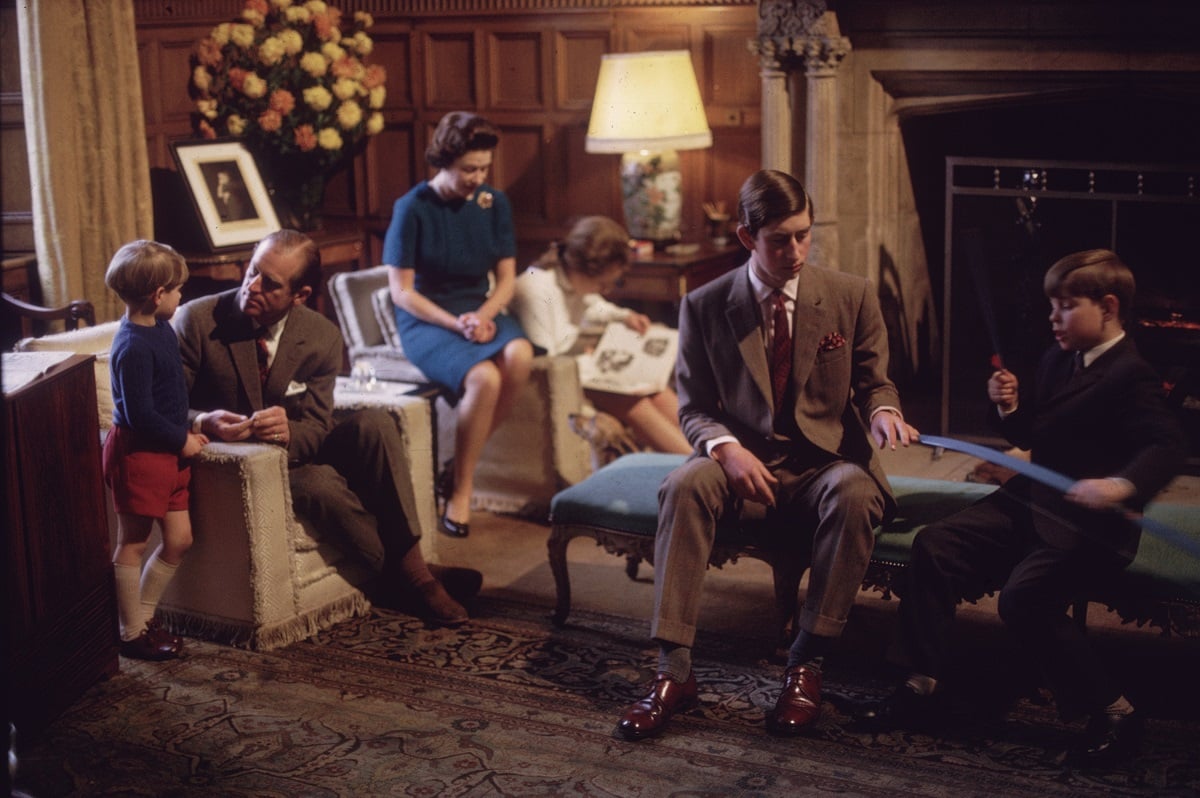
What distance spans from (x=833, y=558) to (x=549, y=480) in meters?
1.70

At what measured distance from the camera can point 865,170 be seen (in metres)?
5.23

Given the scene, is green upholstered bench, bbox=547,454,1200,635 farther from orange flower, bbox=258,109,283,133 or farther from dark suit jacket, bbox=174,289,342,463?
orange flower, bbox=258,109,283,133

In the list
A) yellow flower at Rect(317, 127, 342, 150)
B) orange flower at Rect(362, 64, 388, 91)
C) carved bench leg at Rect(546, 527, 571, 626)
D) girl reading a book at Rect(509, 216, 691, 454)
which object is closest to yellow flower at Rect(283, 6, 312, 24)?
orange flower at Rect(362, 64, 388, 91)

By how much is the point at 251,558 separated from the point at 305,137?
2679 mm

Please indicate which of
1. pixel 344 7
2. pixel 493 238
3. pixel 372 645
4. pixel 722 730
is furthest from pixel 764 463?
pixel 344 7

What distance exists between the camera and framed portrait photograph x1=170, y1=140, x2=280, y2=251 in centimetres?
549

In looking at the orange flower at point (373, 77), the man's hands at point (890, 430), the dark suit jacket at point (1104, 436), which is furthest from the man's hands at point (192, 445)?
the orange flower at point (373, 77)

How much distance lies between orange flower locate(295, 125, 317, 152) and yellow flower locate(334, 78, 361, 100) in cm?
19

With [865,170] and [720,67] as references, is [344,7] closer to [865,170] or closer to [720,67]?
[720,67]

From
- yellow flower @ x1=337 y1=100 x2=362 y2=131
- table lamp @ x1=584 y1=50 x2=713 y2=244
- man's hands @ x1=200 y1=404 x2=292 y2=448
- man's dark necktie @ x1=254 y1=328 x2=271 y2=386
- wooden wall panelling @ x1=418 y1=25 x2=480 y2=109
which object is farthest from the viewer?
wooden wall panelling @ x1=418 y1=25 x2=480 y2=109

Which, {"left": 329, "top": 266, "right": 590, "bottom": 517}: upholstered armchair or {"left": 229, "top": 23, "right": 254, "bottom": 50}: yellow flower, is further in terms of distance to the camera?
{"left": 229, "top": 23, "right": 254, "bottom": 50}: yellow flower

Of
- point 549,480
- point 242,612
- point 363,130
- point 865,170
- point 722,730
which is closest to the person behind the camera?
point 722,730

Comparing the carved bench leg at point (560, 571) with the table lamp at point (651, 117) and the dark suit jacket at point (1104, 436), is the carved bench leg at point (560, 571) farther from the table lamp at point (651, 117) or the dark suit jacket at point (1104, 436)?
the table lamp at point (651, 117)

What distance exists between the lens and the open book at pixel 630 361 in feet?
15.0
